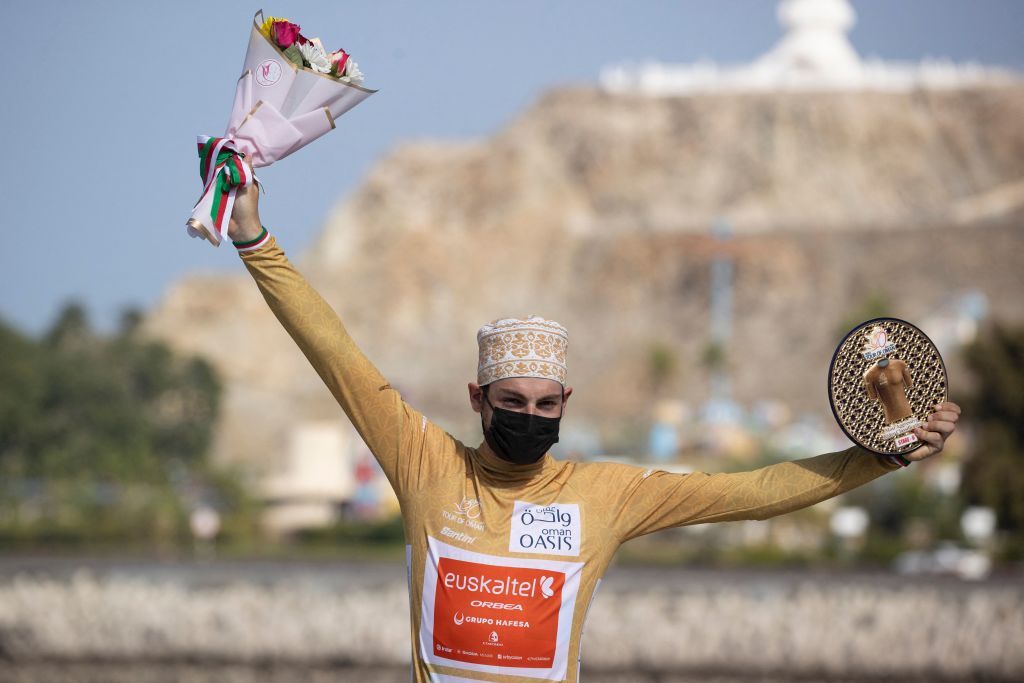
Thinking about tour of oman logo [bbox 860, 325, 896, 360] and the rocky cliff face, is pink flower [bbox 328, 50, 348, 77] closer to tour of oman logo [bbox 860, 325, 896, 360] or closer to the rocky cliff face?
tour of oman logo [bbox 860, 325, 896, 360]

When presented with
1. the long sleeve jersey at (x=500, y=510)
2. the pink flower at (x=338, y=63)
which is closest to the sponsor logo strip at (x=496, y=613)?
the long sleeve jersey at (x=500, y=510)

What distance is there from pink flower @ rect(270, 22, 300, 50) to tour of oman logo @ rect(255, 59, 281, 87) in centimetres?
5

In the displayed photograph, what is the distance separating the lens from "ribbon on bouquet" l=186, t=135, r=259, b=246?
3.28 meters

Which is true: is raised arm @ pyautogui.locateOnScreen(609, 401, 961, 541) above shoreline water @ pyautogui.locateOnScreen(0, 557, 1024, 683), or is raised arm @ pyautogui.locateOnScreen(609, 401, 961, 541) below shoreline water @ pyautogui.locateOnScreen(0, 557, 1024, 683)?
above

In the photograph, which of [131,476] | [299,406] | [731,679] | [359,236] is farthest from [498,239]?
[731,679]

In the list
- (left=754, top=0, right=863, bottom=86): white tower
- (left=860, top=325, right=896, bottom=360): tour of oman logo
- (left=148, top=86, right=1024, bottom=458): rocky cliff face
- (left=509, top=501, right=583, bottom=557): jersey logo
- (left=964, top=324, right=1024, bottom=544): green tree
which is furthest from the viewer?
(left=754, top=0, right=863, bottom=86): white tower

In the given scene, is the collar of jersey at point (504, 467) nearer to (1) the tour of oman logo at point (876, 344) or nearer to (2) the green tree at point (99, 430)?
(1) the tour of oman logo at point (876, 344)

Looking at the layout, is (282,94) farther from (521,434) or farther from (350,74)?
(521,434)

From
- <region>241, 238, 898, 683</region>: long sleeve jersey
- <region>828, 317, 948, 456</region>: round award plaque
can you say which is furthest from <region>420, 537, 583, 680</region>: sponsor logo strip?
<region>828, 317, 948, 456</region>: round award plaque

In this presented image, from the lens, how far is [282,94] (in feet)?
11.3

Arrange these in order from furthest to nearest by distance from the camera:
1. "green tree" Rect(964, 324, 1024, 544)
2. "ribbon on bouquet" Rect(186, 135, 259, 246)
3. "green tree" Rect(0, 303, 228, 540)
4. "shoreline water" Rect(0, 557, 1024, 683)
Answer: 1. "green tree" Rect(0, 303, 228, 540)
2. "green tree" Rect(964, 324, 1024, 544)
3. "shoreline water" Rect(0, 557, 1024, 683)
4. "ribbon on bouquet" Rect(186, 135, 259, 246)

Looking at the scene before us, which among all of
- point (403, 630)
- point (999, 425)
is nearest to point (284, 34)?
point (403, 630)

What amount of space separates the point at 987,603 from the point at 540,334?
637 centimetres

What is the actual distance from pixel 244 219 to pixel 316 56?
1.51ft
